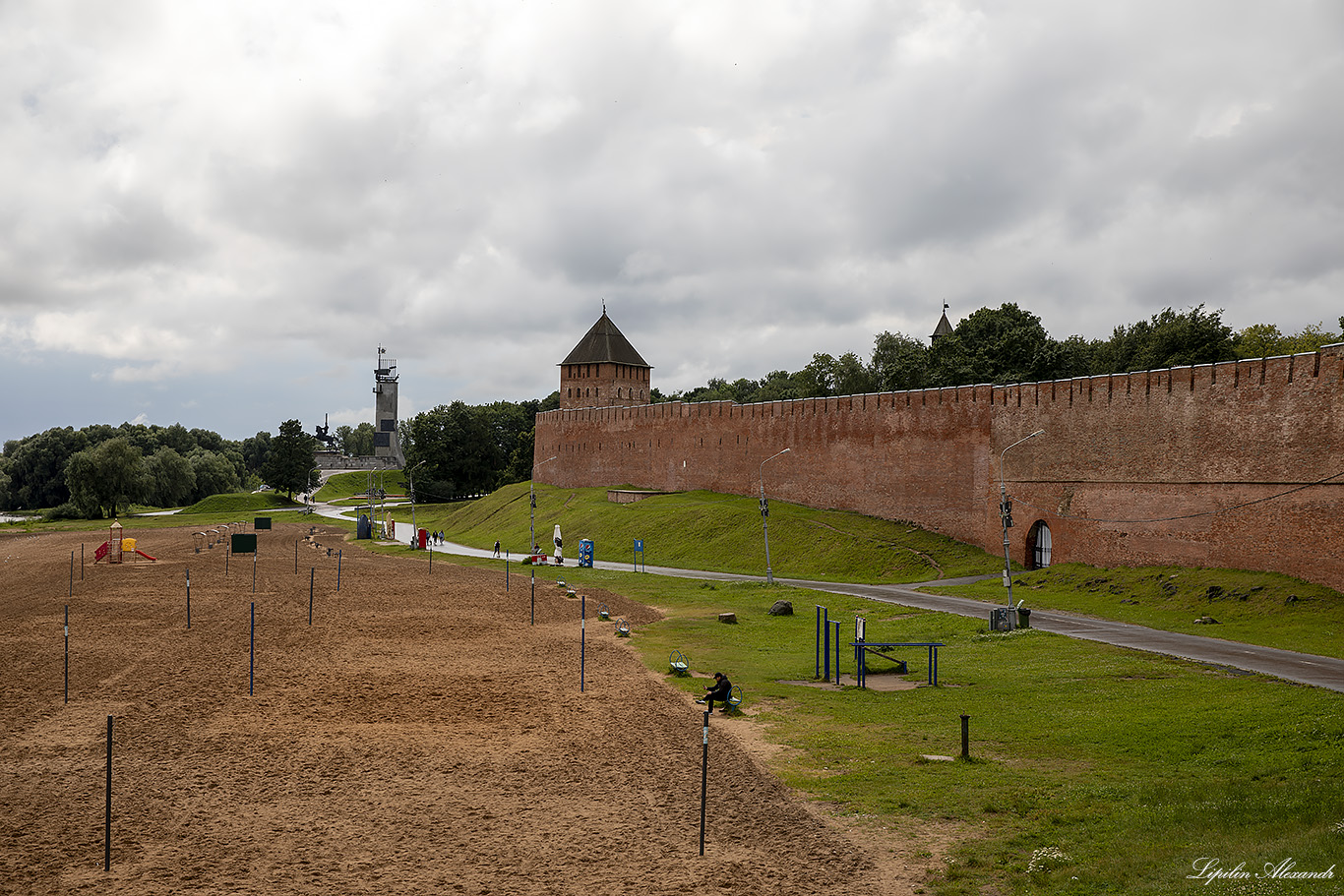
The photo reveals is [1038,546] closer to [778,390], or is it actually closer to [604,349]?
[604,349]

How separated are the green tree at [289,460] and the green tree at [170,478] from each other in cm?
1030

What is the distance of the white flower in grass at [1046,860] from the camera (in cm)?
1111

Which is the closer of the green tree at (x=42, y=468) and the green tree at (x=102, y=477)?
the green tree at (x=102, y=477)

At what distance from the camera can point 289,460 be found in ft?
405

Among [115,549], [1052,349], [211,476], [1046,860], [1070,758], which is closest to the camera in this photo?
[1046,860]

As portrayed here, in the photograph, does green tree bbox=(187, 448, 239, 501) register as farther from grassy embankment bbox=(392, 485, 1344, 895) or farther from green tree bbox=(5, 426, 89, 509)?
grassy embankment bbox=(392, 485, 1344, 895)

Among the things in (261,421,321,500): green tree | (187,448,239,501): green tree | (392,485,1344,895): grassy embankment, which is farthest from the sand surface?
(187,448,239,501): green tree

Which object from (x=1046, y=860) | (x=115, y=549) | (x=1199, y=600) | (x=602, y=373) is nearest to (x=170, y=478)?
(x=602, y=373)

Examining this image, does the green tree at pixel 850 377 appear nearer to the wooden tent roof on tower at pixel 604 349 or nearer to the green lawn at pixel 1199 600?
the wooden tent roof on tower at pixel 604 349

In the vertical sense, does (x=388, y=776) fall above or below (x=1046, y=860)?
below

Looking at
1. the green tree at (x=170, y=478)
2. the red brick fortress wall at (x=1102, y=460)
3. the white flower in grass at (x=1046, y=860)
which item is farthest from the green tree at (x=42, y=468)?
the white flower in grass at (x=1046, y=860)

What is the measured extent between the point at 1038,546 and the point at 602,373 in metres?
60.1

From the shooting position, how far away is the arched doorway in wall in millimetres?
45188

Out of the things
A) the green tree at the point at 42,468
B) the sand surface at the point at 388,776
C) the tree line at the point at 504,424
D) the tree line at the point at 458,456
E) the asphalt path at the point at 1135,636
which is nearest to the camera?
the sand surface at the point at 388,776
